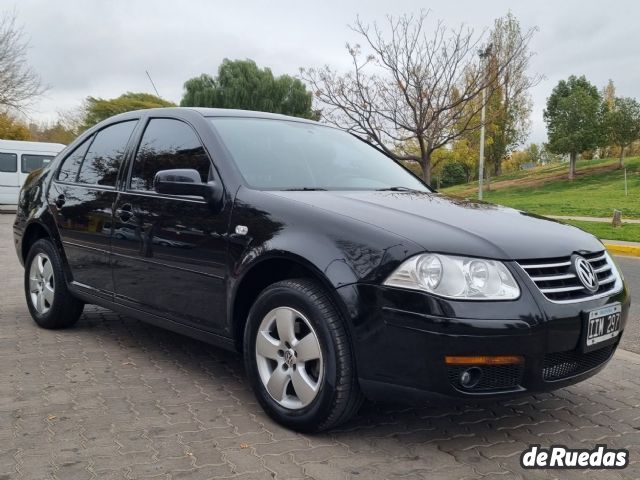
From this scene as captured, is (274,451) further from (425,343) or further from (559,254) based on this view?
(559,254)

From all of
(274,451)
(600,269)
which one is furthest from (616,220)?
(274,451)

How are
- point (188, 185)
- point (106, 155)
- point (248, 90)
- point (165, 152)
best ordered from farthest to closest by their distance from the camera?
1. point (248, 90)
2. point (106, 155)
3. point (165, 152)
4. point (188, 185)

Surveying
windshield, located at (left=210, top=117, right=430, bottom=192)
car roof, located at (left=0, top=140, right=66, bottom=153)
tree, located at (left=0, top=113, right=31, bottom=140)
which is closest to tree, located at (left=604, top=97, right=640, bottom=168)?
car roof, located at (left=0, top=140, right=66, bottom=153)

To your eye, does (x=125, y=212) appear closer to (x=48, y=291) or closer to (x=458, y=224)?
(x=48, y=291)

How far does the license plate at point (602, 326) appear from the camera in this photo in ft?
8.91

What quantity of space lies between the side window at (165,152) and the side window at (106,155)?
241mm

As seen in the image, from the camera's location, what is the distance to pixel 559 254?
278 cm

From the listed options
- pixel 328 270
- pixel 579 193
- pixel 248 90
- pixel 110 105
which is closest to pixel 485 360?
pixel 328 270

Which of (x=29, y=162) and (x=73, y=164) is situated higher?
(x=29, y=162)

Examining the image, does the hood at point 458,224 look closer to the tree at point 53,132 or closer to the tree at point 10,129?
the tree at point 10,129

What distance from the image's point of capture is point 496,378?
8.39 feet

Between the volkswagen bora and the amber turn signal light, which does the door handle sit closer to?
the volkswagen bora

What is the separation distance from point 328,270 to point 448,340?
599mm

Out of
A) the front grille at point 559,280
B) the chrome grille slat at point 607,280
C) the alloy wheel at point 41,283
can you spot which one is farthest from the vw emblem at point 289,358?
the alloy wheel at point 41,283
